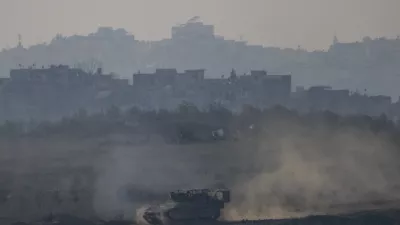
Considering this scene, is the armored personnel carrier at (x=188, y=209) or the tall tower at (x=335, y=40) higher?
the tall tower at (x=335, y=40)

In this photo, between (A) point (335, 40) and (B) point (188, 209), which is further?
(A) point (335, 40)

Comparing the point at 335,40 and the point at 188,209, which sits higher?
the point at 335,40

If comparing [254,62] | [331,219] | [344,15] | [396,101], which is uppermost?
[344,15]

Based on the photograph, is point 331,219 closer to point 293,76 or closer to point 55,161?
point 293,76

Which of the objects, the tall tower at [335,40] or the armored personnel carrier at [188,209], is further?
the tall tower at [335,40]

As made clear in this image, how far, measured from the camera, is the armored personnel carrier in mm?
10328

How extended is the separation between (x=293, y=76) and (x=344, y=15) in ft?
4.58

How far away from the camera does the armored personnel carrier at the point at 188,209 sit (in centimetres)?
1033

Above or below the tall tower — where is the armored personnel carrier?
below

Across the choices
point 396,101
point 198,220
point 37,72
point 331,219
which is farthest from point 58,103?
point 396,101

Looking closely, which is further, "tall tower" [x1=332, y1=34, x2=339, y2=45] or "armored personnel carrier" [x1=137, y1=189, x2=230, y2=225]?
"tall tower" [x1=332, y1=34, x2=339, y2=45]

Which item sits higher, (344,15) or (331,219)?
(344,15)

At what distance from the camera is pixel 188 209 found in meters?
10.3

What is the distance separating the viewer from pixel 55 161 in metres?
10.8
